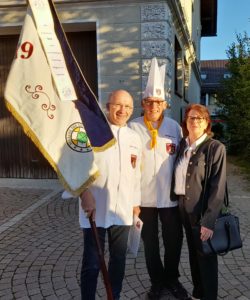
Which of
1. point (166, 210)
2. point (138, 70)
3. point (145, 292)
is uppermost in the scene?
point (138, 70)

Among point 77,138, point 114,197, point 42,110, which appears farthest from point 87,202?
point 42,110

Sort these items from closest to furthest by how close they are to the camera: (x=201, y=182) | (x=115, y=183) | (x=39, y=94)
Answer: (x=39, y=94) < (x=115, y=183) < (x=201, y=182)

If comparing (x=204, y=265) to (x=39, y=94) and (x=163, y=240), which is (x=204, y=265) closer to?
(x=163, y=240)

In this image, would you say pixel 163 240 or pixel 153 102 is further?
pixel 163 240

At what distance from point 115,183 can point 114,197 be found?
0.10 metres

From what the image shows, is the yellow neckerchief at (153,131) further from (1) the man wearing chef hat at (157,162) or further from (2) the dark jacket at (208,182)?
(2) the dark jacket at (208,182)

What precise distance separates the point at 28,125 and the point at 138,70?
5.23 m

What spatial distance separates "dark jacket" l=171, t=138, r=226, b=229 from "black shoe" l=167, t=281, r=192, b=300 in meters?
0.88

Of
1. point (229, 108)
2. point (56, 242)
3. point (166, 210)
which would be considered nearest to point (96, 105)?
point (166, 210)

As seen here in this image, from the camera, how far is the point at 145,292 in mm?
3180

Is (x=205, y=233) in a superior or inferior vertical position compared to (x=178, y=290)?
superior

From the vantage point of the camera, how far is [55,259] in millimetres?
3840

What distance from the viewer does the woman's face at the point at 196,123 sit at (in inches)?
104

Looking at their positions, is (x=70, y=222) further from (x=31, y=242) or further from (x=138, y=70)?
(x=138, y=70)
